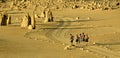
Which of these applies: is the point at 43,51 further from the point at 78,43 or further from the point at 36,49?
the point at 78,43

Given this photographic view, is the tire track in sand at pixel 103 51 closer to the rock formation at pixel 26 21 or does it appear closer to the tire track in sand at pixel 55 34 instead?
the tire track in sand at pixel 55 34

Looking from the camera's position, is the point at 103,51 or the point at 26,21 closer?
the point at 103,51

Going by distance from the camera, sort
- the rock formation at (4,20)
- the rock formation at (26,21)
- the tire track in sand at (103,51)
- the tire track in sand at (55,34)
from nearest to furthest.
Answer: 1. the tire track in sand at (103,51)
2. the tire track in sand at (55,34)
3. the rock formation at (26,21)
4. the rock formation at (4,20)

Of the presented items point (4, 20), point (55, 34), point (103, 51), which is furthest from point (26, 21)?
point (103, 51)

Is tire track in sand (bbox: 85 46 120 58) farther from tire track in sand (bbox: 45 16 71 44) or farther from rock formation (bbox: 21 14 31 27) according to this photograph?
rock formation (bbox: 21 14 31 27)

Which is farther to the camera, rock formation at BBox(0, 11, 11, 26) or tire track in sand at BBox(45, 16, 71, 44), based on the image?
rock formation at BBox(0, 11, 11, 26)

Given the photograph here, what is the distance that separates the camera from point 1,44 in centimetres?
3284

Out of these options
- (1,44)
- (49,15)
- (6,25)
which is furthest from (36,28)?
(1,44)

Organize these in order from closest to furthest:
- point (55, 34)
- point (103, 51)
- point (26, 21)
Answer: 1. point (103, 51)
2. point (55, 34)
3. point (26, 21)

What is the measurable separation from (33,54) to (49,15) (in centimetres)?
3141

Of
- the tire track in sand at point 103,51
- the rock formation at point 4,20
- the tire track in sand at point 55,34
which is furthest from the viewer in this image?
the rock formation at point 4,20

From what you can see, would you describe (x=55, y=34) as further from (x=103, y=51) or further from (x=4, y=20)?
(x=103, y=51)

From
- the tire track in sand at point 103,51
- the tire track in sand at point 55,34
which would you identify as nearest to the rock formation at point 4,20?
the tire track in sand at point 55,34

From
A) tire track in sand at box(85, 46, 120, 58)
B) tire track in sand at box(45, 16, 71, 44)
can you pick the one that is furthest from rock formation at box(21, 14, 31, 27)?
tire track in sand at box(85, 46, 120, 58)
